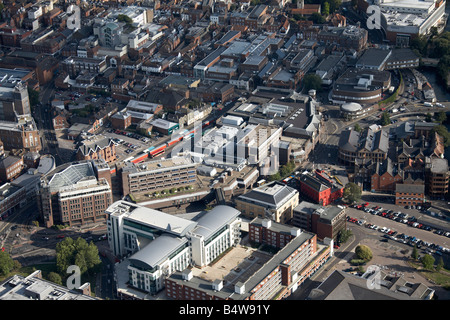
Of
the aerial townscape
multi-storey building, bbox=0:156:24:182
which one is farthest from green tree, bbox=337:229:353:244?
multi-storey building, bbox=0:156:24:182

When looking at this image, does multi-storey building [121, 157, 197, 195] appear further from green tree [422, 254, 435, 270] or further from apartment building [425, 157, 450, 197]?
green tree [422, 254, 435, 270]

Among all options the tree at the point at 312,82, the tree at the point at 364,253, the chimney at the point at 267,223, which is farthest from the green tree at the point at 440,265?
the tree at the point at 312,82

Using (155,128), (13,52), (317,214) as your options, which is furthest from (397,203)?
(13,52)

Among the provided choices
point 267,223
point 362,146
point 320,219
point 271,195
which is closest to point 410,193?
point 362,146

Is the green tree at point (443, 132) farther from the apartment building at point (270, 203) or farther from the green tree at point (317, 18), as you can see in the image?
the green tree at point (317, 18)

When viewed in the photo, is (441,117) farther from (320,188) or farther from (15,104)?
(15,104)

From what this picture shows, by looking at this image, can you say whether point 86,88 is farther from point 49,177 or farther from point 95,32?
point 49,177
